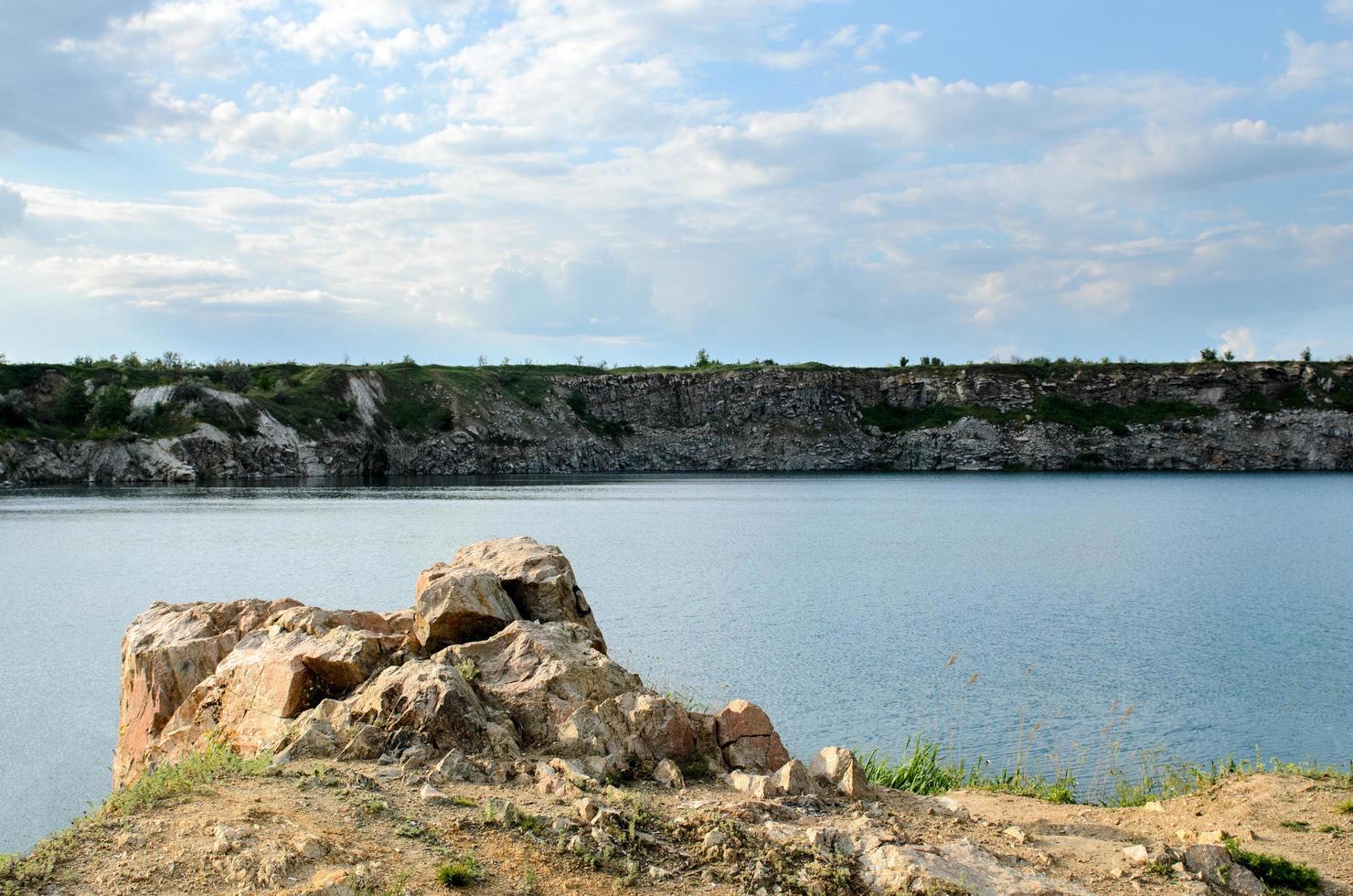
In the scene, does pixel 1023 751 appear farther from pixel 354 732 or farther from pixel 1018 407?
pixel 1018 407

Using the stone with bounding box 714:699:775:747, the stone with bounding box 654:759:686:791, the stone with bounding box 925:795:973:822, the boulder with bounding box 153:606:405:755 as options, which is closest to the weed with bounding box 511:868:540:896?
the stone with bounding box 654:759:686:791

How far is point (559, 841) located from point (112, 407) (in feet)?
348

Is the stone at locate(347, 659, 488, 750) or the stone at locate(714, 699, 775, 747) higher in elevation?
the stone at locate(347, 659, 488, 750)

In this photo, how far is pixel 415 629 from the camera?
1480 cm

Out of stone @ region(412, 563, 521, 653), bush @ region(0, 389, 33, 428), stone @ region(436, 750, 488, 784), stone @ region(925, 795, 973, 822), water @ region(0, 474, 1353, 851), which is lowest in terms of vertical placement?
water @ region(0, 474, 1353, 851)

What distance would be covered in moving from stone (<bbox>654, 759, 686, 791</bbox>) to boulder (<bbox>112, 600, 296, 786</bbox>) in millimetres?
8246

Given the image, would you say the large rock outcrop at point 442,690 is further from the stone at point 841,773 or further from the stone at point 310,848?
the stone at point 310,848

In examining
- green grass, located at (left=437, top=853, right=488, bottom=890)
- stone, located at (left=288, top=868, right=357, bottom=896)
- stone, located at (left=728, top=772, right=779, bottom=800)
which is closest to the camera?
stone, located at (left=288, top=868, right=357, bottom=896)

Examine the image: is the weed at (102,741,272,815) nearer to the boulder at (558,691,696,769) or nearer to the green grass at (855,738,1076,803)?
the boulder at (558,691,696,769)

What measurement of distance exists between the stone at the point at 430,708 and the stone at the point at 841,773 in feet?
12.9

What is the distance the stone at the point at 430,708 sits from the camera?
1157 cm

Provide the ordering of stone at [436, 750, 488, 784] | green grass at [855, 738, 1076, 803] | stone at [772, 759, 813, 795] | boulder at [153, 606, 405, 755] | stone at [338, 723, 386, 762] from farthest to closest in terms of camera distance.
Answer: green grass at [855, 738, 1076, 803] < boulder at [153, 606, 405, 755] < stone at [338, 723, 386, 762] < stone at [772, 759, 813, 795] < stone at [436, 750, 488, 784]

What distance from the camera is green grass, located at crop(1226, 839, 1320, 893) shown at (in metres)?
9.58

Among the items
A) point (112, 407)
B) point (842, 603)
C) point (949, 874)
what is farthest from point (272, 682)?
point (112, 407)
